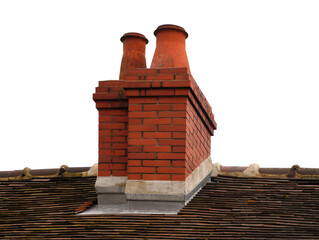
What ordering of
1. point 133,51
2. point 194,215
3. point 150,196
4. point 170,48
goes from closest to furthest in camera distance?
1. point 194,215
2. point 150,196
3. point 170,48
4. point 133,51

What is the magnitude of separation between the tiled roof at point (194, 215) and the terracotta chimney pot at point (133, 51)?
1.55 m

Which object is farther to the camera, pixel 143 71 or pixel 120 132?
pixel 120 132

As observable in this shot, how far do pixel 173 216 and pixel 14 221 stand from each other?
175 centimetres

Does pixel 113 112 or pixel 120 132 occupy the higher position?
pixel 113 112

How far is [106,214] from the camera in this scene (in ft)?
21.8

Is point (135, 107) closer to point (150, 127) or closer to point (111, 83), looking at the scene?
point (150, 127)

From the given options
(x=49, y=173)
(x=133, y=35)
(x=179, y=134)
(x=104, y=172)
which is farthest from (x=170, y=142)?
(x=49, y=173)

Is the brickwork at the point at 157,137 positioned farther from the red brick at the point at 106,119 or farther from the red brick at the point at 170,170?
the red brick at the point at 106,119

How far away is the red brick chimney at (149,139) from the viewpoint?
22.0ft

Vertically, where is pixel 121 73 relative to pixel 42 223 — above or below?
above

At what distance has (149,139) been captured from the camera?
22.2 feet

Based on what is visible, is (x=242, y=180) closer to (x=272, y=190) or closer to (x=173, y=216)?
(x=272, y=190)

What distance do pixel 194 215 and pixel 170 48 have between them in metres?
2.11

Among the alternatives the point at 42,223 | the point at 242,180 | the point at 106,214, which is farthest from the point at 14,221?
the point at 242,180
